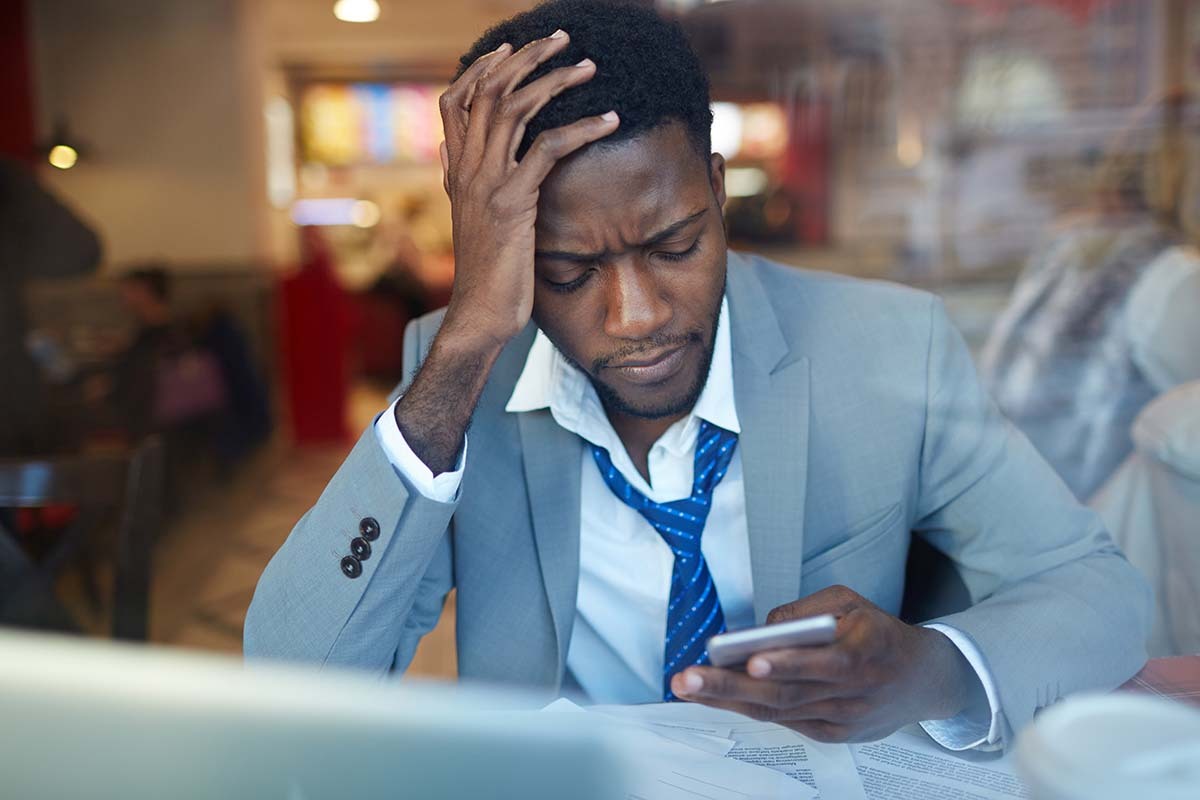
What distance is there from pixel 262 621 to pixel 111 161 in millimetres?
5534

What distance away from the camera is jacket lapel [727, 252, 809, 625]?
3.69 ft

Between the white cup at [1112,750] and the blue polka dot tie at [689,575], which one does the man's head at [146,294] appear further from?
the white cup at [1112,750]

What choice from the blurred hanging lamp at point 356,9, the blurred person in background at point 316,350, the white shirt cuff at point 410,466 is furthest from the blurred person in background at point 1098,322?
the blurred hanging lamp at point 356,9

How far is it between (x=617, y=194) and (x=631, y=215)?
0.02 metres

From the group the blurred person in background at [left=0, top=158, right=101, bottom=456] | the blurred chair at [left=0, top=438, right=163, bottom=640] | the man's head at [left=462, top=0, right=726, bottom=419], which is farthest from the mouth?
the blurred person in background at [left=0, top=158, right=101, bottom=456]

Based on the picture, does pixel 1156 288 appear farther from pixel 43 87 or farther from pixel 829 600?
pixel 43 87

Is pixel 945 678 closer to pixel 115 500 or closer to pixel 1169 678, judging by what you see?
pixel 1169 678

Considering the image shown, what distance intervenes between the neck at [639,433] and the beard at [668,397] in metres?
0.05

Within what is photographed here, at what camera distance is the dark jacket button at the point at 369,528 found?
3.27 ft

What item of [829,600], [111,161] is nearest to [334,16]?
[111,161]

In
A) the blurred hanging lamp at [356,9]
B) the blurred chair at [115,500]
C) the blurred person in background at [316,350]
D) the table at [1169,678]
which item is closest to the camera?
the table at [1169,678]

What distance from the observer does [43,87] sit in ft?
17.0

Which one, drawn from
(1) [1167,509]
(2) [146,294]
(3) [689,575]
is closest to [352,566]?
(3) [689,575]

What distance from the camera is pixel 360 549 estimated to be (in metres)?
1.00
